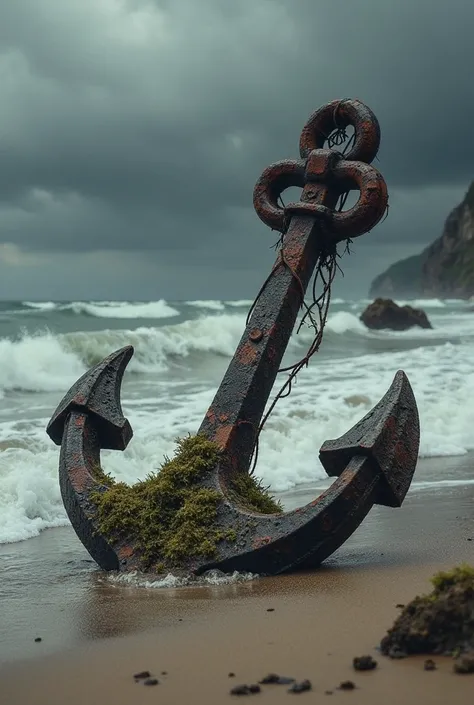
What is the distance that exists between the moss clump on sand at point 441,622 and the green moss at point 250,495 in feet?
5.20

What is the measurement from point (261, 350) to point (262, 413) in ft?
0.98

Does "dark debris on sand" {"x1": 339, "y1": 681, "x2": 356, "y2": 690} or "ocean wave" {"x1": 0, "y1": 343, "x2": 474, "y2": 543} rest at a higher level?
"ocean wave" {"x1": 0, "y1": 343, "x2": 474, "y2": 543}

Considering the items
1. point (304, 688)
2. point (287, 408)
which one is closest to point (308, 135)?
point (304, 688)

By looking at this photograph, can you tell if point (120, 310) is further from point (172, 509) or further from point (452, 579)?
point (452, 579)

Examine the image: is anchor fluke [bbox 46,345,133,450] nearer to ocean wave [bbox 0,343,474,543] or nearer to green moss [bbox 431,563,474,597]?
ocean wave [bbox 0,343,474,543]

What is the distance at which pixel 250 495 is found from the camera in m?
4.53

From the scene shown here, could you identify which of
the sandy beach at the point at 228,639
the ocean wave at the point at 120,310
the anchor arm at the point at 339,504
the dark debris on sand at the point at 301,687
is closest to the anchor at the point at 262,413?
the anchor arm at the point at 339,504

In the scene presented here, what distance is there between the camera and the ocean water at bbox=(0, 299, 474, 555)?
281 inches

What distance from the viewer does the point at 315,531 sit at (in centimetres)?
403

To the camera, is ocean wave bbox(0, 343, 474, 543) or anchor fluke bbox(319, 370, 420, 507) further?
ocean wave bbox(0, 343, 474, 543)

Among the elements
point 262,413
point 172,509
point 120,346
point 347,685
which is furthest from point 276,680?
point 120,346

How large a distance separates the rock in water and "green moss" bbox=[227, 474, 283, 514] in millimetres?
30392

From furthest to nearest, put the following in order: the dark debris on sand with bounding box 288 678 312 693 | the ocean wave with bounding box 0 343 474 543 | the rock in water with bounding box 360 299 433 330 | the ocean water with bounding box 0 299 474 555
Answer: the rock in water with bounding box 360 299 433 330, the ocean water with bounding box 0 299 474 555, the ocean wave with bounding box 0 343 474 543, the dark debris on sand with bounding box 288 678 312 693

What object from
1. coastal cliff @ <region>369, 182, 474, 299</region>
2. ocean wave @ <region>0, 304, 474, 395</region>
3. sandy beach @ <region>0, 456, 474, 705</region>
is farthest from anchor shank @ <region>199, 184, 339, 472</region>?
coastal cliff @ <region>369, 182, 474, 299</region>
